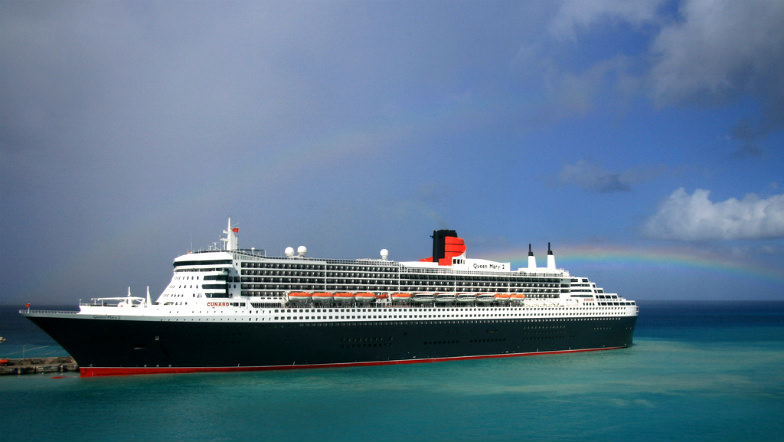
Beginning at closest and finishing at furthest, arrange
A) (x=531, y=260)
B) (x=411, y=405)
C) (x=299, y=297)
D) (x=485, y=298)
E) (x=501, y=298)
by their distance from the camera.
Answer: (x=411, y=405), (x=299, y=297), (x=485, y=298), (x=501, y=298), (x=531, y=260)

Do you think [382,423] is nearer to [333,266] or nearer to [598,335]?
[333,266]

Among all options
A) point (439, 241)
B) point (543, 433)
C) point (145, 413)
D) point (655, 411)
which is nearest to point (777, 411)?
point (655, 411)

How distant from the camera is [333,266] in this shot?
41.1 meters

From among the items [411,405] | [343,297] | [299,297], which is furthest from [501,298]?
[411,405]

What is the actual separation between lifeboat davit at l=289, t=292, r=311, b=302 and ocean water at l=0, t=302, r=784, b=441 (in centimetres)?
452

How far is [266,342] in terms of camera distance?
118 feet

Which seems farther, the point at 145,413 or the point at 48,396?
the point at 48,396

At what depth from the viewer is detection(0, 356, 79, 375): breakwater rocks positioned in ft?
121

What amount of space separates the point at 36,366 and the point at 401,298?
77.7 feet

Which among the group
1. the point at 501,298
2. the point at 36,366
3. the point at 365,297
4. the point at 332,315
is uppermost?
the point at 365,297

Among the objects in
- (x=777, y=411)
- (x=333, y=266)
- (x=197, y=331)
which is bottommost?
(x=777, y=411)

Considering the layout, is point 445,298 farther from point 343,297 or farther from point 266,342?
point 266,342

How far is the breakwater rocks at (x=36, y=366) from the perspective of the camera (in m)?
37.0

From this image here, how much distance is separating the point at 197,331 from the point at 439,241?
21.0m
